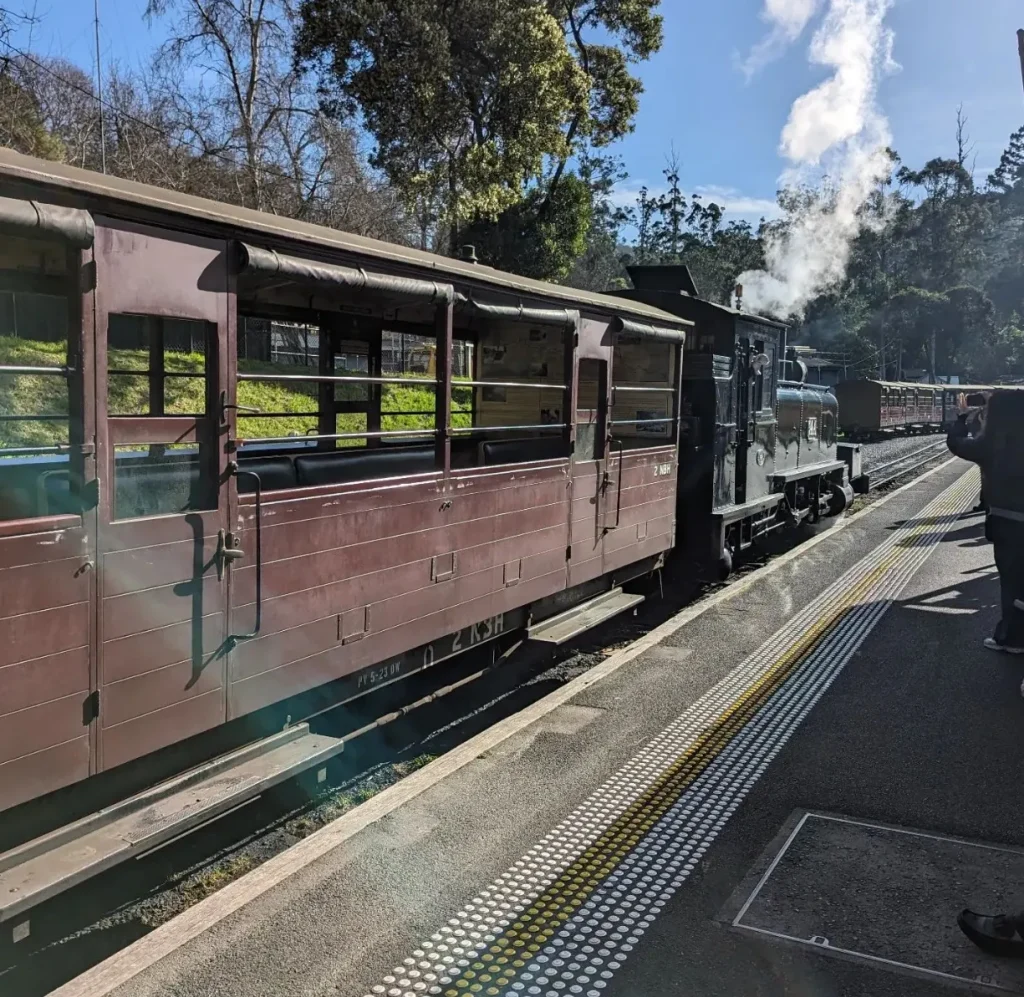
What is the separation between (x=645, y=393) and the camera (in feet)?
29.1

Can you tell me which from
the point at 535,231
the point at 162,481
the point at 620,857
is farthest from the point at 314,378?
the point at 535,231

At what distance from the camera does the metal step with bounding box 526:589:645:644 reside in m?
6.64

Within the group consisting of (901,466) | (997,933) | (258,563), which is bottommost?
(997,933)

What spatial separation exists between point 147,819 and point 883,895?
109 inches

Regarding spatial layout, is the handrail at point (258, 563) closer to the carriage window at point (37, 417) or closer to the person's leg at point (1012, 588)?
the carriage window at point (37, 417)

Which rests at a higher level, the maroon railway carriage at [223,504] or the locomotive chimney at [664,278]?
the locomotive chimney at [664,278]

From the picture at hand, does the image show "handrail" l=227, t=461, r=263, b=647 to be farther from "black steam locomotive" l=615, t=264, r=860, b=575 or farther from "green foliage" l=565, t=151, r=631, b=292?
"green foliage" l=565, t=151, r=631, b=292

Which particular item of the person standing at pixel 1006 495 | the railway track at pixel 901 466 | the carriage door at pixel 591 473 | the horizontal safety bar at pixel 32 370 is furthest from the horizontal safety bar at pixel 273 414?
the railway track at pixel 901 466

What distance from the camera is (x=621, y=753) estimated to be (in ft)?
16.5

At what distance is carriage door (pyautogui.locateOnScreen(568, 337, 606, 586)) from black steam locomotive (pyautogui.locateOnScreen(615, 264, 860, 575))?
2.38m

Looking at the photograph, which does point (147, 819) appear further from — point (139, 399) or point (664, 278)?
point (139, 399)

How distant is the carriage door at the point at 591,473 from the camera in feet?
22.5

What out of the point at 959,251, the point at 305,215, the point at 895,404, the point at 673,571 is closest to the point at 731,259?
the point at 959,251

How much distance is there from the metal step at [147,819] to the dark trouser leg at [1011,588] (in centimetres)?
518
